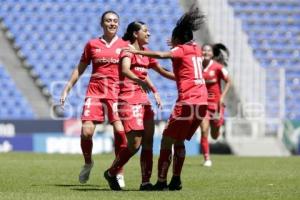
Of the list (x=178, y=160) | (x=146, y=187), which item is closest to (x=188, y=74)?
(x=178, y=160)

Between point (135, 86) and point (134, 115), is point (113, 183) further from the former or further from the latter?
point (135, 86)

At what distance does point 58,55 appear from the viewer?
97.0 ft

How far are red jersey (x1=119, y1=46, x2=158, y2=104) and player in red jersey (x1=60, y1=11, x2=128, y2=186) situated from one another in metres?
0.57


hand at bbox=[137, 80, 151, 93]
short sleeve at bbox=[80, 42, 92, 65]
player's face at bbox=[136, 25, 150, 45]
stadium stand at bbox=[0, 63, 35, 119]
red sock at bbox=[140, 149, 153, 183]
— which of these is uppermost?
player's face at bbox=[136, 25, 150, 45]

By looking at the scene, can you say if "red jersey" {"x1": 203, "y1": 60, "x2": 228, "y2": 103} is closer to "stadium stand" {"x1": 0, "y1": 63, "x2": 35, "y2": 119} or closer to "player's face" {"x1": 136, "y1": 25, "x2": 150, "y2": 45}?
"player's face" {"x1": 136, "y1": 25, "x2": 150, "y2": 45}

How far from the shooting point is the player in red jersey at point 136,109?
10.6 meters

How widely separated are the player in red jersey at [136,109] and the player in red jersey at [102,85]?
21.7 inches

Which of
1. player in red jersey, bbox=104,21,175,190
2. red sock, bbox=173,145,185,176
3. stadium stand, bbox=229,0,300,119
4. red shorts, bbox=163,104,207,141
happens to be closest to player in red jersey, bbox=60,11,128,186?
player in red jersey, bbox=104,21,175,190

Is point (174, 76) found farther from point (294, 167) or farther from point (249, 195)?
point (294, 167)

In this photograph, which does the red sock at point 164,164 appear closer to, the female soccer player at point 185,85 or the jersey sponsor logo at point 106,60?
the female soccer player at point 185,85

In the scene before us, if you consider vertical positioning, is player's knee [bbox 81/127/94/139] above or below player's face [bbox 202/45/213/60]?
below

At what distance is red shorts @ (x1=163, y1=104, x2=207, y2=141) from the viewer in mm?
10281

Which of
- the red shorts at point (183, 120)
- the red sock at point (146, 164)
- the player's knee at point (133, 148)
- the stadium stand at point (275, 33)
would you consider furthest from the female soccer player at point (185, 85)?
the stadium stand at point (275, 33)

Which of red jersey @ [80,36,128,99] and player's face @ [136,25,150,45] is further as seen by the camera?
red jersey @ [80,36,128,99]
